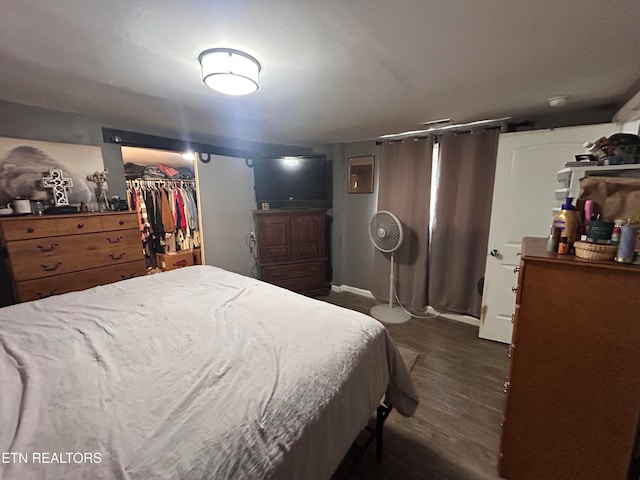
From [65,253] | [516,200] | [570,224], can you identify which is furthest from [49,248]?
[516,200]

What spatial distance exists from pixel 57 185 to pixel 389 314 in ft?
11.3

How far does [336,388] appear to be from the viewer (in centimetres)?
93

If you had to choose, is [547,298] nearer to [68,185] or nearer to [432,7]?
[432,7]

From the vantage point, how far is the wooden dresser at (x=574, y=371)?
39.2 inches

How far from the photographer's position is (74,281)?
6.37 feet

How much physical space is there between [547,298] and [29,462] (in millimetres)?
1771

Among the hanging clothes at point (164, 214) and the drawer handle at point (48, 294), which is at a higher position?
the hanging clothes at point (164, 214)

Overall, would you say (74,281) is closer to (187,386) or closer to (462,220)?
(187,386)

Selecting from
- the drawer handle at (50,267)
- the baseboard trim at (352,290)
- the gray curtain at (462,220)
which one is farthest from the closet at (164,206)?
the gray curtain at (462,220)

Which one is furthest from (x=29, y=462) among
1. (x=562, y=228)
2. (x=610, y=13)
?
(x=610, y=13)

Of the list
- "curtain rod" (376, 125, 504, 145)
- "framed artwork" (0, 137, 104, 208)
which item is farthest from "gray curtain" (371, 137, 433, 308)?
"framed artwork" (0, 137, 104, 208)

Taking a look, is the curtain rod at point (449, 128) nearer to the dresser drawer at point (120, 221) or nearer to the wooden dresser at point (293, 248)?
the wooden dresser at point (293, 248)

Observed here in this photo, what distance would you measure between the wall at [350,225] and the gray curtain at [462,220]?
855 millimetres

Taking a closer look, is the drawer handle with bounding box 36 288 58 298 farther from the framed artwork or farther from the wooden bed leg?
the wooden bed leg
